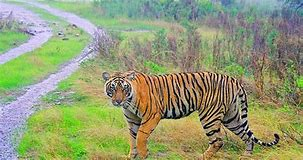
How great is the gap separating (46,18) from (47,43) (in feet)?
31.3

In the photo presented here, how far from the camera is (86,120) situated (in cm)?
957

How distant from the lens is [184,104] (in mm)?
7668

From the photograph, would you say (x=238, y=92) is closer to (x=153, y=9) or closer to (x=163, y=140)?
(x=163, y=140)

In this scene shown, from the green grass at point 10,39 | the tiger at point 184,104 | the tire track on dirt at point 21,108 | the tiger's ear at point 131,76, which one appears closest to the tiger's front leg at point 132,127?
the tiger at point 184,104

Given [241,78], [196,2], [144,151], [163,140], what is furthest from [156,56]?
[196,2]

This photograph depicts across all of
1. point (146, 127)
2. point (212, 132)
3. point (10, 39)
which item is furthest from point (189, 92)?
point (10, 39)

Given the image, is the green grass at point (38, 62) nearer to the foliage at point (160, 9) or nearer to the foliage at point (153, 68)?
the foliage at point (153, 68)

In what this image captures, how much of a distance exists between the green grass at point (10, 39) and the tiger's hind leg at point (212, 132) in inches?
492

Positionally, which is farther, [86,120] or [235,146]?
[86,120]

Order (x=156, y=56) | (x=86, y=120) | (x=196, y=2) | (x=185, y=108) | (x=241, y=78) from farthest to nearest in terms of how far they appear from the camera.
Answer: (x=196, y=2) → (x=156, y=56) → (x=241, y=78) → (x=86, y=120) → (x=185, y=108)

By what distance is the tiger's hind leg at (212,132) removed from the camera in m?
7.51

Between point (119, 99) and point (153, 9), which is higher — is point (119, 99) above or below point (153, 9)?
above

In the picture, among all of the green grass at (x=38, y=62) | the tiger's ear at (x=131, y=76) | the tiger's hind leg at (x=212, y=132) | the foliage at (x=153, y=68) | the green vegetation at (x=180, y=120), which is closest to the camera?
the tiger's ear at (x=131, y=76)

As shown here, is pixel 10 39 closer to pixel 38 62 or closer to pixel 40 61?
pixel 40 61
